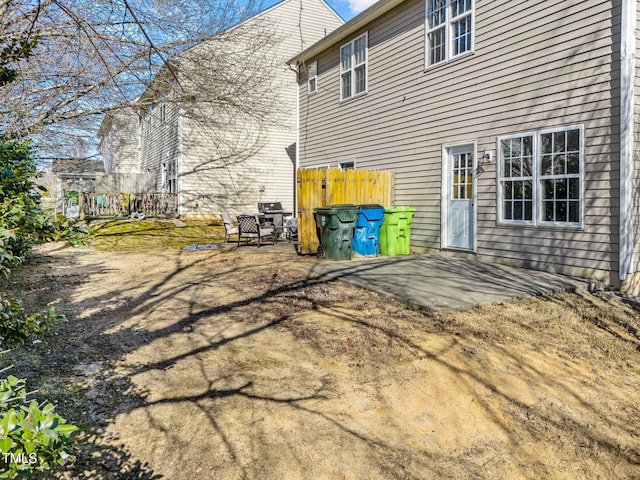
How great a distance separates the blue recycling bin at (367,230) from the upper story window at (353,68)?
14.8 feet

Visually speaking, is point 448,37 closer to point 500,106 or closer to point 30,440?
point 500,106

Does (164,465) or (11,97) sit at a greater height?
(11,97)

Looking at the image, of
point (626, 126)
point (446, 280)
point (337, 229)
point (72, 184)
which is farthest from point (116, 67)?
point (72, 184)

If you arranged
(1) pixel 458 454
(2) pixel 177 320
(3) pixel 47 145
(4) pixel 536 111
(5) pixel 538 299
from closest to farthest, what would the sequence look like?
(1) pixel 458 454 < (2) pixel 177 320 < (5) pixel 538 299 < (4) pixel 536 111 < (3) pixel 47 145

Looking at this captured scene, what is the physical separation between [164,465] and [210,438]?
1.14ft

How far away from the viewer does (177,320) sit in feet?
18.0

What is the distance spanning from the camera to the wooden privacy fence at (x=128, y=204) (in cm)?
1830

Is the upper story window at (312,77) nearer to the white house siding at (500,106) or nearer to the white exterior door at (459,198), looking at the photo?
the white house siding at (500,106)

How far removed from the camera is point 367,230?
955 cm

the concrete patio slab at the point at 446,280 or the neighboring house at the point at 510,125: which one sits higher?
the neighboring house at the point at 510,125

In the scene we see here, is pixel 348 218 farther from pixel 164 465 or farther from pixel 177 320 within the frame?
pixel 164 465

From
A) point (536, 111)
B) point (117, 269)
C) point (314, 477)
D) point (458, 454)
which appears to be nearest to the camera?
point (314, 477)

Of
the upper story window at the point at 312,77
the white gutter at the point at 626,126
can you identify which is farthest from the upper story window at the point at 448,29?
the upper story window at the point at 312,77

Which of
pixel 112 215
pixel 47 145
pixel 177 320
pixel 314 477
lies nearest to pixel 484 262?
pixel 177 320
